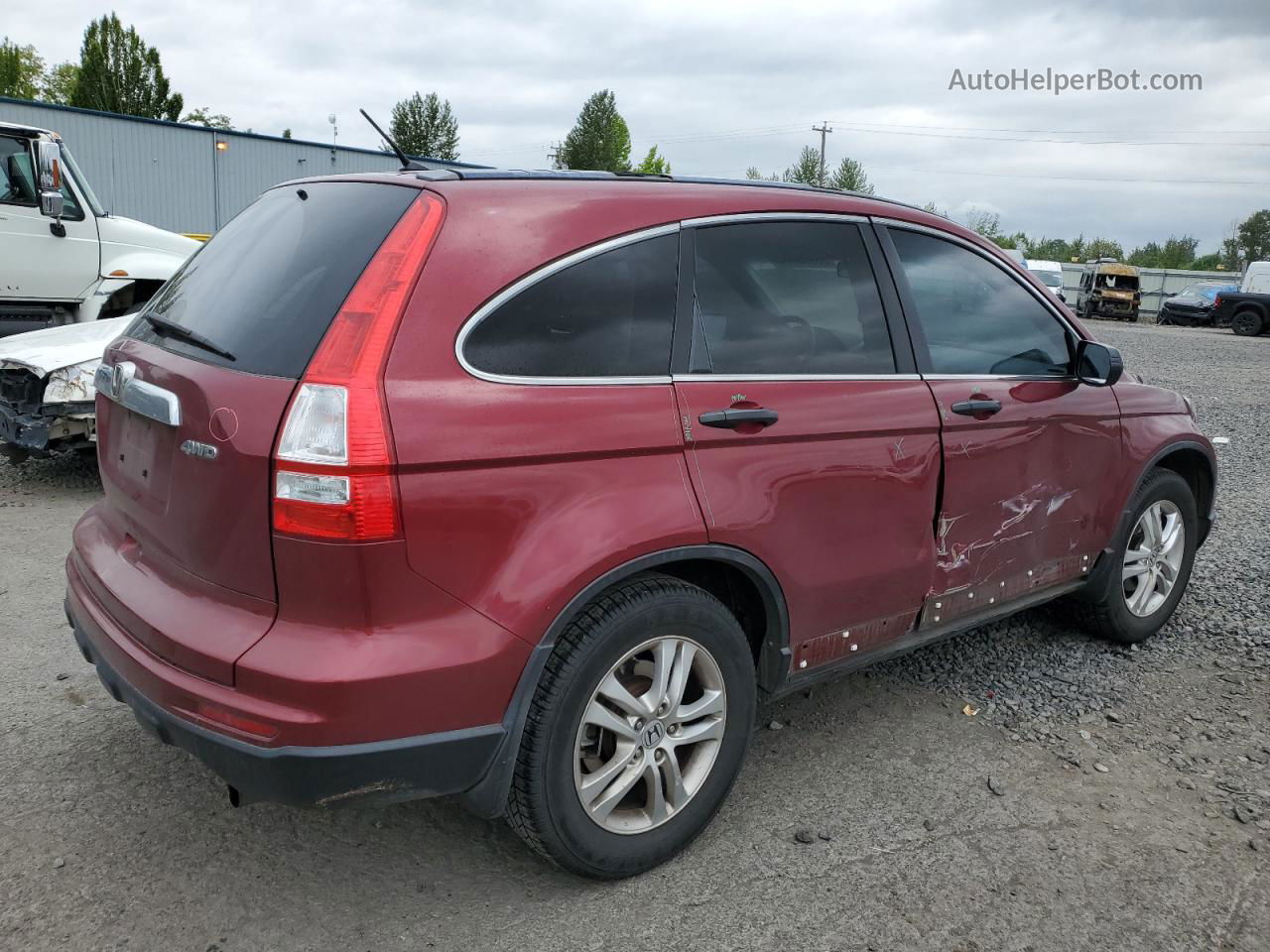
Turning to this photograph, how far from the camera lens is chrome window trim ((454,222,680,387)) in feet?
7.52

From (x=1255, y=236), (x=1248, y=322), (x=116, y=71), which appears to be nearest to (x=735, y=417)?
(x=1248, y=322)

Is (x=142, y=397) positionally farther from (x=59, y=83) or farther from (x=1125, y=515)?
(x=59, y=83)

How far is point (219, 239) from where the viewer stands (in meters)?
3.00

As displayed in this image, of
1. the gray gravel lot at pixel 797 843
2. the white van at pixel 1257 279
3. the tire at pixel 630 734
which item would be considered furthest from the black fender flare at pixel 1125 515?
the white van at pixel 1257 279

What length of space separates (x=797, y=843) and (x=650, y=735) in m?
0.64

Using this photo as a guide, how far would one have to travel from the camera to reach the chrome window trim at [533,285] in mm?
2291

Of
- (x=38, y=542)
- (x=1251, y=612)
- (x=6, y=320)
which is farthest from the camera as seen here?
(x=6, y=320)

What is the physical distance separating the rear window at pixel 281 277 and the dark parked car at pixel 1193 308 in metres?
38.1

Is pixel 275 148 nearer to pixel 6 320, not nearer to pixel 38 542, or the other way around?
pixel 6 320

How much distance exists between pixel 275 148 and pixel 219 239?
2389 cm

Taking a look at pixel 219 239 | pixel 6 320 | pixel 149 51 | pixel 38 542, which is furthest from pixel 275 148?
pixel 149 51

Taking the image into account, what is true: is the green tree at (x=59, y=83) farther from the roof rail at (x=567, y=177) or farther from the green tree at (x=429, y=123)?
the roof rail at (x=567, y=177)

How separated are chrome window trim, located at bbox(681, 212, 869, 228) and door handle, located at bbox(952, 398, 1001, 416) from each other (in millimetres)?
657

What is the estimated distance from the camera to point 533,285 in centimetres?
243
